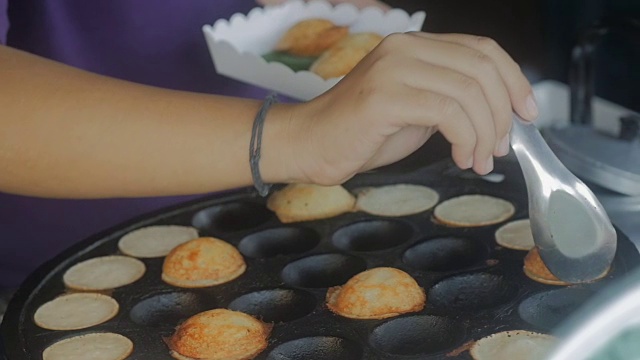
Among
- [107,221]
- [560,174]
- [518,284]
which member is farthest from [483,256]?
[107,221]

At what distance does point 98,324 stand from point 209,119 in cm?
45

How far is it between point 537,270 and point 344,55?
799 mm

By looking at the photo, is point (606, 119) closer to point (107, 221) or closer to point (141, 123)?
point (107, 221)

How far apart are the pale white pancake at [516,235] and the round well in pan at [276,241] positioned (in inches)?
16.1

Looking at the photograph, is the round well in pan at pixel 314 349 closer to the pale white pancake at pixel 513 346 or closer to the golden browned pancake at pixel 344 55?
the pale white pancake at pixel 513 346

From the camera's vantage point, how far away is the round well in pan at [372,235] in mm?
2139

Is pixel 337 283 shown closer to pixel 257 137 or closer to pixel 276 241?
pixel 276 241

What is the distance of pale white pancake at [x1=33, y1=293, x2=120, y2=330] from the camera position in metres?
1.86

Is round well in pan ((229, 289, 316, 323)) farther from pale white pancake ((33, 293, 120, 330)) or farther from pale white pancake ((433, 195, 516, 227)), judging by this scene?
pale white pancake ((433, 195, 516, 227))

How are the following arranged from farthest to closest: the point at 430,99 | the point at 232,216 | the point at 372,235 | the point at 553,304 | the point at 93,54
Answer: the point at 93,54
the point at 232,216
the point at 372,235
the point at 553,304
the point at 430,99

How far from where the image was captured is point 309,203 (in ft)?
7.39

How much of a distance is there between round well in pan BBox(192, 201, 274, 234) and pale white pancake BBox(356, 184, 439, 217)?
0.23 metres

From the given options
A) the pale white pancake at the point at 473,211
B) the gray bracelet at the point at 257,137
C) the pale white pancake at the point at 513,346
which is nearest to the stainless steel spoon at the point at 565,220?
the pale white pancake at the point at 513,346

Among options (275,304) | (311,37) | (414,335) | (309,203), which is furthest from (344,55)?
(414,335)
